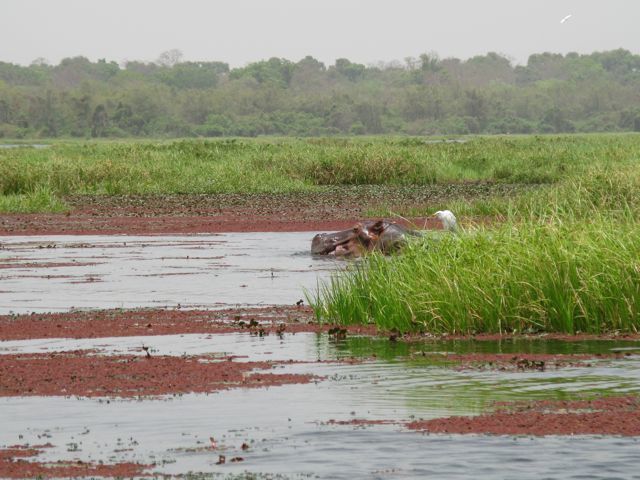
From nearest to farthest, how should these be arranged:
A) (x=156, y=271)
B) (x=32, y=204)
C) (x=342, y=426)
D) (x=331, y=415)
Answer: (x=342, y=426)
(x=331, y=415)
(x=156, y=271)
(x=32, y=204)

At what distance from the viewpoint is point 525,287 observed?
1424 cm

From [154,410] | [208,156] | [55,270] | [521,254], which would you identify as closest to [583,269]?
[521,254]

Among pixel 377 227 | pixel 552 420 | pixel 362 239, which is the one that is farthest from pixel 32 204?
pixel 552 420

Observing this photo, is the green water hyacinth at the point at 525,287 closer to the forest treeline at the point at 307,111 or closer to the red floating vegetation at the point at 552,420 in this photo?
the red floating vegetation at the point at 552,420

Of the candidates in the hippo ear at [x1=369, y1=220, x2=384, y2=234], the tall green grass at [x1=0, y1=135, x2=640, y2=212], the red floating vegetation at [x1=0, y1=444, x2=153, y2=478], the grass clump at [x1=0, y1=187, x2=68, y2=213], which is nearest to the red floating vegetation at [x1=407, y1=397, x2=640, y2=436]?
the red floating vegetation at [x1=0, y1=444, x2=153, y2=478]

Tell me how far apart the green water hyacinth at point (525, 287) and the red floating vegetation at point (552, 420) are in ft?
11.8

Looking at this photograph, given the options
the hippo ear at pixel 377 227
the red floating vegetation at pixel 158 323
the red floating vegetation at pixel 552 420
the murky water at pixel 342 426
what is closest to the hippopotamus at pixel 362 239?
the hippo ear at pixel 377 227

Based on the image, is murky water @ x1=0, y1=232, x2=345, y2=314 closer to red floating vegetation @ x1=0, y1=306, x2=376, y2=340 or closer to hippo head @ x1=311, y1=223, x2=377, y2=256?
hippo head @ x1=311, y1=223, x2=377, y2=256

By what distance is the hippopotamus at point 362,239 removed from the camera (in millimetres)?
23219

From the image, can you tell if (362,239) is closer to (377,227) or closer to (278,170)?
(377,227)

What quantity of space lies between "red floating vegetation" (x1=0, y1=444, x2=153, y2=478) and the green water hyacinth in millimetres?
6027

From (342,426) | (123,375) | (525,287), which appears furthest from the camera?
(525,287)

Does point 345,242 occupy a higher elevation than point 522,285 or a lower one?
higher

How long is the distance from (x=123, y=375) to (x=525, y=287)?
4.31 meters
